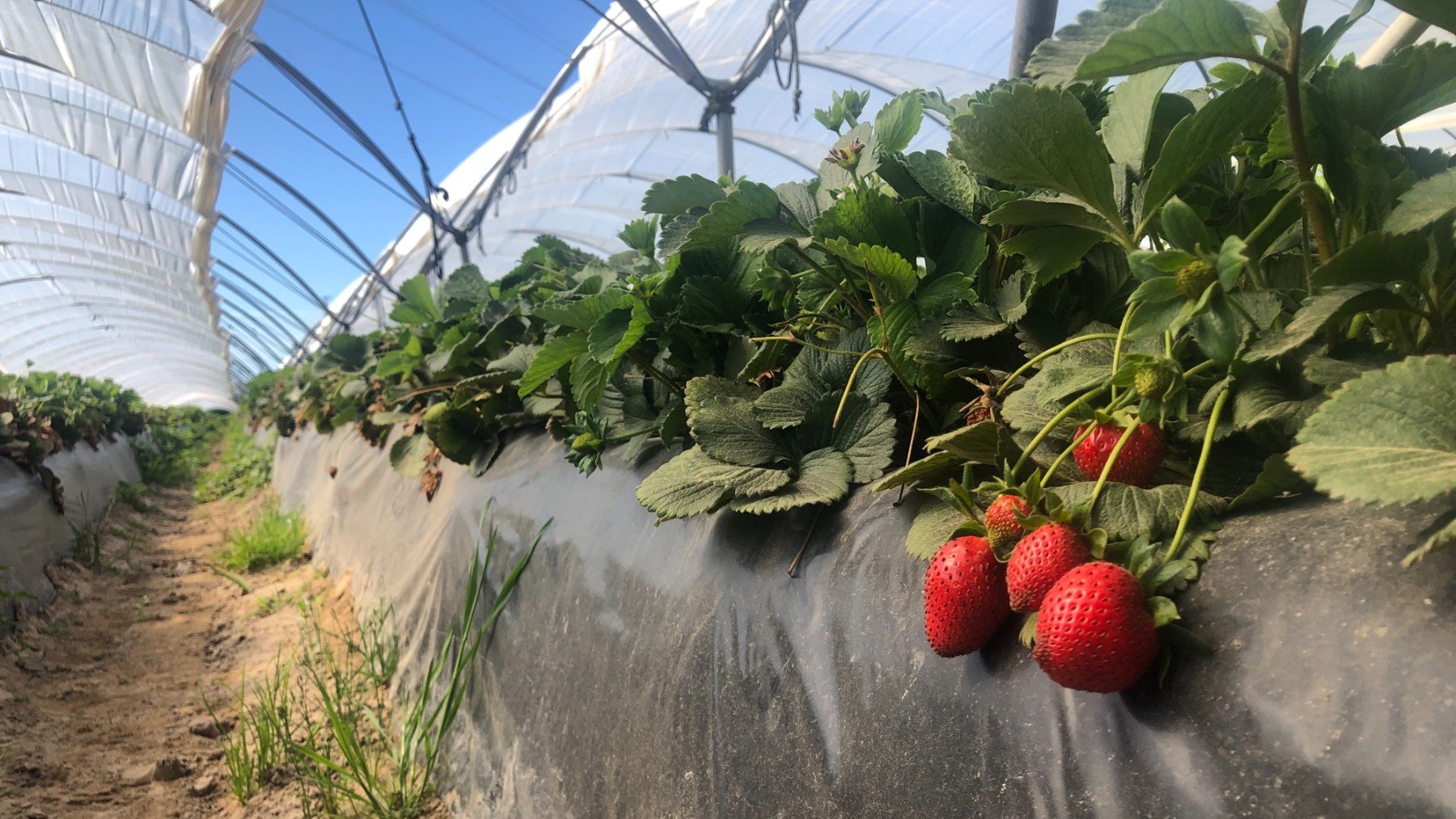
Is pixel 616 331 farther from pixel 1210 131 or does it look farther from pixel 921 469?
pixel 1210 131

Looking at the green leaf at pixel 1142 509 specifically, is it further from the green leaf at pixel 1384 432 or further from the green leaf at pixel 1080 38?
the green leaf at pixel 1080 38

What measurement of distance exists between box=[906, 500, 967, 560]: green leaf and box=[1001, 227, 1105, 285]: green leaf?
26cm

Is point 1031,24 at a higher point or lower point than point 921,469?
higher

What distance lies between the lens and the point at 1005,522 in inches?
26.1

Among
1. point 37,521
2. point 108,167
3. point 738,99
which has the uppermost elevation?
point 108,167

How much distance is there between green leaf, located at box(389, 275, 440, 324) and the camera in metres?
2.56

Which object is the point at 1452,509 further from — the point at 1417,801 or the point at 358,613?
the point at 358,613

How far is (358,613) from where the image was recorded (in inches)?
113

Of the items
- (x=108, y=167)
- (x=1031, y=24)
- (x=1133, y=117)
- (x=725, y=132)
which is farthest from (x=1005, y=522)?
(x=108, y=167)

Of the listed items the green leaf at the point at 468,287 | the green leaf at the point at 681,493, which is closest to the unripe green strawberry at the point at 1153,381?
the green leaf at the point at 681,493

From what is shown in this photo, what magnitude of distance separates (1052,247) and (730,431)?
0.45 metres

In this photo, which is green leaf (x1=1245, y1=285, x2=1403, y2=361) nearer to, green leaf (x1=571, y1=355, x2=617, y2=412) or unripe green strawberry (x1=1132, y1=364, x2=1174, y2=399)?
unripe green strawberry (x1=1132, y1=364, x2=1174, y2=399)

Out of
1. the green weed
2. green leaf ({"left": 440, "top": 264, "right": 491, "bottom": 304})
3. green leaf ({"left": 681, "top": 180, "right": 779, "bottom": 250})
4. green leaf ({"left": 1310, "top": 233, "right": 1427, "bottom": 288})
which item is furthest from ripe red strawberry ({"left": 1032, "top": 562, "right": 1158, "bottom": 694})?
the green weed

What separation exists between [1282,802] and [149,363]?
2922cm
